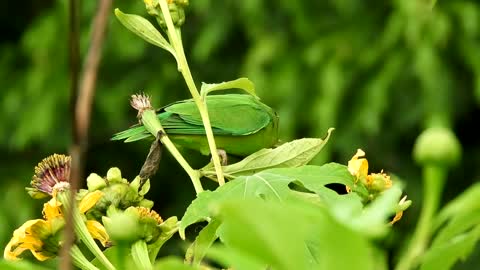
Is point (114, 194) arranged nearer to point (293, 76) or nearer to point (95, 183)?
point (95, 183)

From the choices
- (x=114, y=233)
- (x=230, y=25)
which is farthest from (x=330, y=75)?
(x=114, y=233)

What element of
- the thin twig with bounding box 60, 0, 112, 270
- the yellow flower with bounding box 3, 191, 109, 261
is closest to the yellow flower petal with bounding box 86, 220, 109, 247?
the yellow flower with bounding box 3, 191, 109, 261

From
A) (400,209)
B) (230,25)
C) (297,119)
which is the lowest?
(297,119)

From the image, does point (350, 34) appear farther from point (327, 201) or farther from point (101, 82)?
point (327, 201)

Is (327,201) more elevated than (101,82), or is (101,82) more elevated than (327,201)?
(327,201)

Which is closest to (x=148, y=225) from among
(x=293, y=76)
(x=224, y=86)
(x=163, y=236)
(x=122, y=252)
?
(x=163, y=236)

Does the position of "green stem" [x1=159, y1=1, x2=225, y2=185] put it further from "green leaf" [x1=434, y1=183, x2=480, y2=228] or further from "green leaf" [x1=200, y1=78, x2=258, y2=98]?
"green leaf" [x1=434, y1=183, x2=480, y2=228]
